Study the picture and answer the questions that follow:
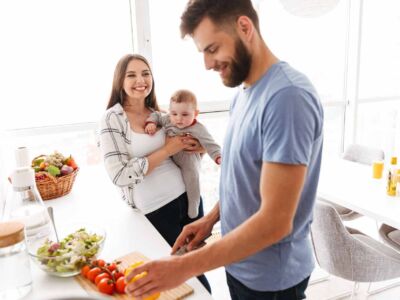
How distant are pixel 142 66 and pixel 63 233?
863mm

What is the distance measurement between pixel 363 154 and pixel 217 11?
2.26m

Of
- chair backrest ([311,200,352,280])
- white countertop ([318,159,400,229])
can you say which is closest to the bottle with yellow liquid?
white countertop ([318,159,400,229])

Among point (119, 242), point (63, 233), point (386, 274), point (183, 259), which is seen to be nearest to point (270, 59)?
point (183, 259)

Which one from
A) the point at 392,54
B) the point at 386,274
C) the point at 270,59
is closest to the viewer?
the point at 270,59

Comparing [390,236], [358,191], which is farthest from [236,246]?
[390,236]

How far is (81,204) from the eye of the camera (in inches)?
72.7

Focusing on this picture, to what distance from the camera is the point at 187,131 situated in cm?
188

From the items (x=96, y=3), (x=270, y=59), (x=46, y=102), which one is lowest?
(x=46, y=102)

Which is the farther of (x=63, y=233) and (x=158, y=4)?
(x=158, y=4)

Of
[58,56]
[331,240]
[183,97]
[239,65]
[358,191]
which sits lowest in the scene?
[331,240]

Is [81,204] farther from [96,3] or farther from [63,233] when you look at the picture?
[96,3]

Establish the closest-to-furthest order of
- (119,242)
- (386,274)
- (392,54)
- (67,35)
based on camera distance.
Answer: (119,242) → (386,274) → (67,35) → (392,54)

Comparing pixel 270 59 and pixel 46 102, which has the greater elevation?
pixel 270 59

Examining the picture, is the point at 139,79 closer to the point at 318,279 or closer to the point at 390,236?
the point at 390,236
